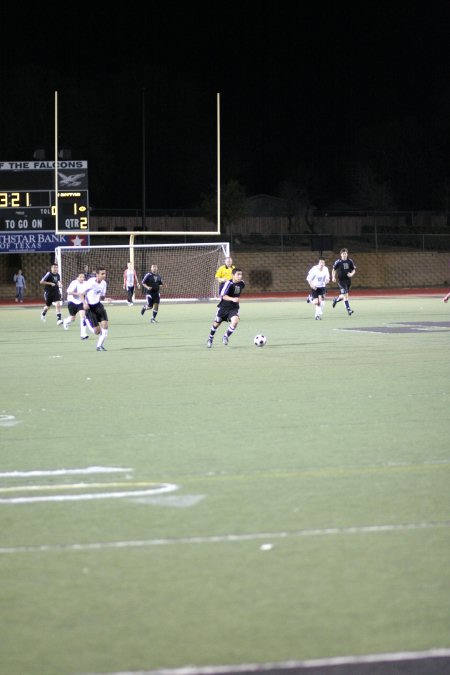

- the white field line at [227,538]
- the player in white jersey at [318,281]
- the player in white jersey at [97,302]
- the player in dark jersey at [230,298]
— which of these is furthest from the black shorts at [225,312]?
the white field line at [227,538]

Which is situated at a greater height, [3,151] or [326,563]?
[3,151]

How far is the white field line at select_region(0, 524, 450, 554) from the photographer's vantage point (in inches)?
267

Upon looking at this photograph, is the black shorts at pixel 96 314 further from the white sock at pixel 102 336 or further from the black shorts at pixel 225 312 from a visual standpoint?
the black shorts at pixel 225 312

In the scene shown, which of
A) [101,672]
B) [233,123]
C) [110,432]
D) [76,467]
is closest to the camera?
[101,672]

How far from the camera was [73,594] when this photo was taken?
585cm

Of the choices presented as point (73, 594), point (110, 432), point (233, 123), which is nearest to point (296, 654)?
point (73, 594)

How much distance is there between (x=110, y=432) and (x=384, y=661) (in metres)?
7.00

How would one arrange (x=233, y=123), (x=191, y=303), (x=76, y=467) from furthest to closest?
(x=233, y=123) → (x=191, y=303) → (x=76, y=467)

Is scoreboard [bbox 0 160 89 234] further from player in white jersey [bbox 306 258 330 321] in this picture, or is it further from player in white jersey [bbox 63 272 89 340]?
player in white jersey [bbox 63 272 89 340]

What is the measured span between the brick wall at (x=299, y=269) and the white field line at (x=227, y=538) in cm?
4712

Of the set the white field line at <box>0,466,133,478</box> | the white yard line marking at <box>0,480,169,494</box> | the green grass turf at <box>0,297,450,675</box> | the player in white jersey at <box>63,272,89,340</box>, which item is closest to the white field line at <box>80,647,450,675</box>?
the green grass turf at <box>0,297,450,675</box>

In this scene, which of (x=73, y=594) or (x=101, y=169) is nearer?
(x=73, y=594)

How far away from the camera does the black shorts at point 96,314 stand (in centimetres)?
2248

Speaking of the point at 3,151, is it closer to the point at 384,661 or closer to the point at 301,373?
the point at 301,373
